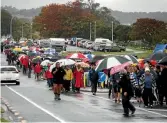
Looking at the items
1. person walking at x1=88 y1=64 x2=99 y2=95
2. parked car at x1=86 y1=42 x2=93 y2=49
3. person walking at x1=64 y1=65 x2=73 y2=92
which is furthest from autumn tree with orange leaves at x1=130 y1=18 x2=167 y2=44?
person walking at x1=88 y1=64 x2=99 y2=95

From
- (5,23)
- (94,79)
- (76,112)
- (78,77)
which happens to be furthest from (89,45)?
(5,23)

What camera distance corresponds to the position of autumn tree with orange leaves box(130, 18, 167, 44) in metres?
84.6

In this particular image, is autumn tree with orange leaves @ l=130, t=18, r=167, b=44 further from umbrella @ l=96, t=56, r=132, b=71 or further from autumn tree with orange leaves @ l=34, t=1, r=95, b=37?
umbrella @ l=96, t=56, r=132, b=71

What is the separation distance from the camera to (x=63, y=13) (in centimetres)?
12162

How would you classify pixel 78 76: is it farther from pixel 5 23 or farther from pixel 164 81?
pixel 5 23

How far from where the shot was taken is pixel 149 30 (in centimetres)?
8600

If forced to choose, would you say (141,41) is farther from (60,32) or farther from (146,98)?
(146,98)

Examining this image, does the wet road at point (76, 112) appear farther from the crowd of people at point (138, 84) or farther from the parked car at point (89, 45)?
the parked car at point (89, 45)

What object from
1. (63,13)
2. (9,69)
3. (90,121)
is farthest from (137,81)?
(63,13)

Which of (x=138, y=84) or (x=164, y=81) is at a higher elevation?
(x=164, y=81)

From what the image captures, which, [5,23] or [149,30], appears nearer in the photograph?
[149,30]

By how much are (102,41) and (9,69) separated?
163 ft

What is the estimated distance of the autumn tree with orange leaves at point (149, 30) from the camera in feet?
278

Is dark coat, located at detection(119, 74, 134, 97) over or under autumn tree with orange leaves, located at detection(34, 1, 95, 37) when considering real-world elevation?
under
